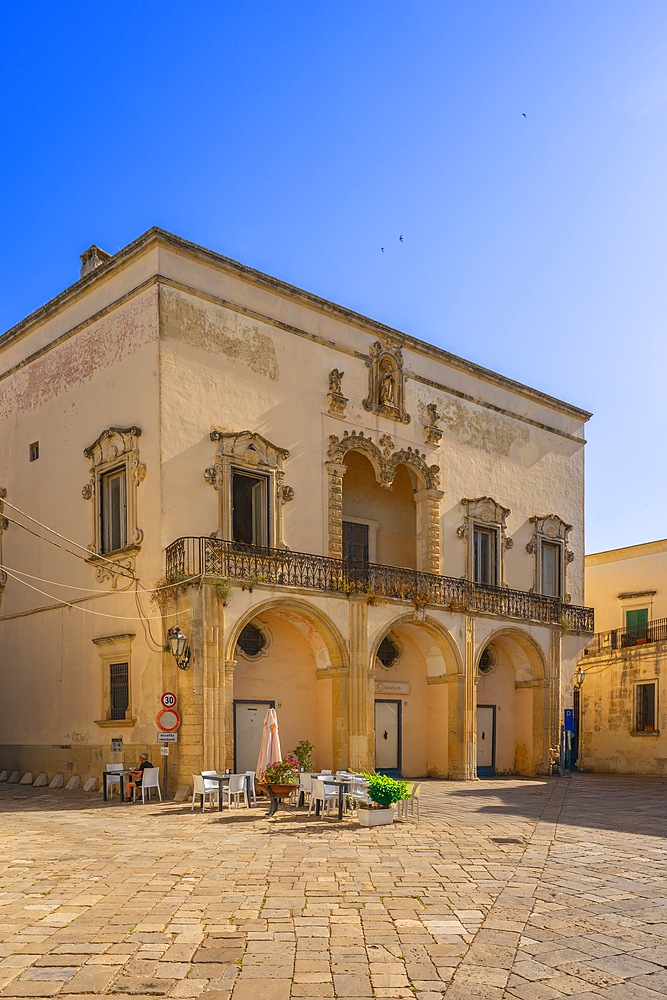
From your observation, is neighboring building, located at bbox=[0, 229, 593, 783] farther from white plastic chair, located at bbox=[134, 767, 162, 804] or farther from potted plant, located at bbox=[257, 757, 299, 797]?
potted plant, located at bbox=[257, 757, 299, 797]

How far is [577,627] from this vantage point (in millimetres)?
27594

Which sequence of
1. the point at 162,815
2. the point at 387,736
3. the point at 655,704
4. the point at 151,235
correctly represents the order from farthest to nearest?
the point at 655,704 → the point at 387,736 → the point at 151,235 → the point at 162,815

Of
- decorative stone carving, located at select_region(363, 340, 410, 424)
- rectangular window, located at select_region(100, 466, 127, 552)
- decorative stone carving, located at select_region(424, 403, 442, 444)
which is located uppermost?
decorative stone carving, located at select_region(363, 340, 410, 424)

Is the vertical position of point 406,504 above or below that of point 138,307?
below

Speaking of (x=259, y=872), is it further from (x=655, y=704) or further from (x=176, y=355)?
(x=655, y=704)

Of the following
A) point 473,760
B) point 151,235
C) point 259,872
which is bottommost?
point 473,760

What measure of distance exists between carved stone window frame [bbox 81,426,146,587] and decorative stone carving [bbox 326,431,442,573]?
4.74 m

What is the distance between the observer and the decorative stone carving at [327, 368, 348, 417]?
2217 centimetres

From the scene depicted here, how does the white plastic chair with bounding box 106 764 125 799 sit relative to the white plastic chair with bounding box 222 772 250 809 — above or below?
below

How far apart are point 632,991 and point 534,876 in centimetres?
384

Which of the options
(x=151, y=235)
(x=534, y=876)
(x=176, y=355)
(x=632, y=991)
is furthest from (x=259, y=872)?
(x=151, y=235)

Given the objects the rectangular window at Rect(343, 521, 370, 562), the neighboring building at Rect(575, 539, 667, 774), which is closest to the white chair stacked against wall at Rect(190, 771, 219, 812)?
the rectangular window at Rect(343, 521, 370, 562)

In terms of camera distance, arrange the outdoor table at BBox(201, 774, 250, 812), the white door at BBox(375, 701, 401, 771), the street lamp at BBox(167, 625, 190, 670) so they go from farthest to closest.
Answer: the white door at BBox(375, 701, 401, 771)
the street lamp at BBox(167, 625, 190, 670)
the outdoor table at BBox(201, 774, 250, 812)

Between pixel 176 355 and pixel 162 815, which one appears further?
pixel 176 355
